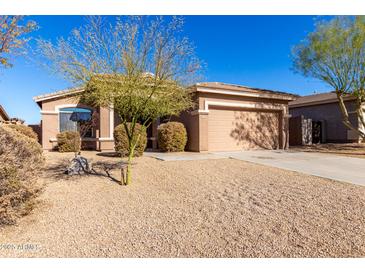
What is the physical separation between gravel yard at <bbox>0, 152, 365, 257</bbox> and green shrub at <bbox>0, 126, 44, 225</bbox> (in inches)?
11.5

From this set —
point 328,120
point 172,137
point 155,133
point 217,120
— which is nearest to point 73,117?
point 155,133

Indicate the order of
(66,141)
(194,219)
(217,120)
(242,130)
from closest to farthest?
(194,219) → (66,141) → (217,120) → (242,130)

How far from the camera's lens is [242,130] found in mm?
13719

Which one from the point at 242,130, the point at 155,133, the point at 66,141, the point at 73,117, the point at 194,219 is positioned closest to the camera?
the point at 194,219

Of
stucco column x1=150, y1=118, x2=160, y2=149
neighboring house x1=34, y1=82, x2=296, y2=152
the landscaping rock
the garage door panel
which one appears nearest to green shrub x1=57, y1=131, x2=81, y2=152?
neighboring house x1=34, y1=82, x2=296, y2=152

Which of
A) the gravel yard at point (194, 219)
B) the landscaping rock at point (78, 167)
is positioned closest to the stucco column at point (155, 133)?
the landscaping rock at point (78, 167)

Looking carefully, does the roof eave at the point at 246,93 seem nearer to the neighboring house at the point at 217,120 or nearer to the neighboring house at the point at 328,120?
the neighboring house at the point at 217,120

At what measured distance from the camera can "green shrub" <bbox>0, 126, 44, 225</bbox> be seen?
3707 mm

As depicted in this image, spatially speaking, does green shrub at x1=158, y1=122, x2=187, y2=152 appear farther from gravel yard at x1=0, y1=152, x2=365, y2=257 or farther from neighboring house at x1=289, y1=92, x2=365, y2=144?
neighboring house at x1=289, y1=92, x2=365, y2=144

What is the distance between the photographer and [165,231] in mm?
3648

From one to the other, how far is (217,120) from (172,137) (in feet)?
9.83

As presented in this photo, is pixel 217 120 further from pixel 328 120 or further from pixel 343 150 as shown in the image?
pixel 328 120

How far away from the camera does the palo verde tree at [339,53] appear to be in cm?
1263

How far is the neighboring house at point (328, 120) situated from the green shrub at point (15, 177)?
60.4 ft
